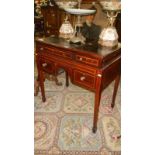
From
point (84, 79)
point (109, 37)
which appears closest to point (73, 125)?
point (84, 79)

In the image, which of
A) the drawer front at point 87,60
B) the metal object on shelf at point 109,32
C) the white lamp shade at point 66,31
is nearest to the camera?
the drawer front at point 87,60

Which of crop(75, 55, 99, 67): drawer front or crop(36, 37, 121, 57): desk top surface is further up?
crop(36, 37, 121, 57): desk top surface

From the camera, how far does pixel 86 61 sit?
167 centimetres

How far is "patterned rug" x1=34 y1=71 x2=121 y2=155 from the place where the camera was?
176 centimetres

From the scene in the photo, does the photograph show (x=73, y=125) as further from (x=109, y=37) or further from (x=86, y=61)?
(x=109, y=37)

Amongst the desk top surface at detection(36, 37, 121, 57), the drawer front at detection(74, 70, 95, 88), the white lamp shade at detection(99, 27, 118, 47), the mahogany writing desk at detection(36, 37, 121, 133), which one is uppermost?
Answer: the white lamp shade at detection(99, 27, 118, 47)

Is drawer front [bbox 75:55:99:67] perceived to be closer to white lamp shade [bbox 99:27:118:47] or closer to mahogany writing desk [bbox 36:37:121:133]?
mahogany writing desk [bbox 36:37:121:133]

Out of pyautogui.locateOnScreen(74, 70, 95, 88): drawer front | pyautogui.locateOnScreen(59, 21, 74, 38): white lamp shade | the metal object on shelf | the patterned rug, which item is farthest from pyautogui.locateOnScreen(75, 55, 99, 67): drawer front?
the patterned rug

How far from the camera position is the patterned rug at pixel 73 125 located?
176cm

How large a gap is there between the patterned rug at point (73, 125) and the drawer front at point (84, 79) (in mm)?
537

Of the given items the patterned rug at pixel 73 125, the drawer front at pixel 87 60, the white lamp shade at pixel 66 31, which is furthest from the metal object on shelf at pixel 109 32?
the patterned rug at pixel 73 125

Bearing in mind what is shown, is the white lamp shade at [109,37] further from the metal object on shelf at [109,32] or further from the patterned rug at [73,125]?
the patterned rug at [73,125]
